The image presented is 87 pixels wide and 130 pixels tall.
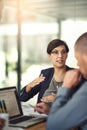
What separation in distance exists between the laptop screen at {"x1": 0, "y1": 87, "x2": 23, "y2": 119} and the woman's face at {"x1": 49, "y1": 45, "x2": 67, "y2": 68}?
2.78ft

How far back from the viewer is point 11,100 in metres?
2.01

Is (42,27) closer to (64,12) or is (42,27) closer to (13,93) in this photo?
(64,12)

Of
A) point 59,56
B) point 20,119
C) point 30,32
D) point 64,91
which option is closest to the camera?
point 64,91

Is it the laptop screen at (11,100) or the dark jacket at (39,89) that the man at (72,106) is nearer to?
the laptop screen at (11,100)

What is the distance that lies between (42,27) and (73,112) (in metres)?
5.05

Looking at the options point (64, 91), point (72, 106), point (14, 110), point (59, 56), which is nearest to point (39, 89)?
point (59, 56)

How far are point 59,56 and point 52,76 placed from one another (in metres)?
0.20

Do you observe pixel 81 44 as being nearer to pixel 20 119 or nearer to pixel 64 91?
pixel 64 91

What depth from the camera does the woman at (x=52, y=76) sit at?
112 inches

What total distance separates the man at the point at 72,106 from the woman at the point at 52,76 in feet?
4.65

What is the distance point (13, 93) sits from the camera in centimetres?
205

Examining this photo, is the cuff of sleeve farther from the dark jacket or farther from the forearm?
the dark jacket

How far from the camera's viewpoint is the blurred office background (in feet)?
19.6

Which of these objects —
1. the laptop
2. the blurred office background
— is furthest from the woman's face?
the blurred office background
